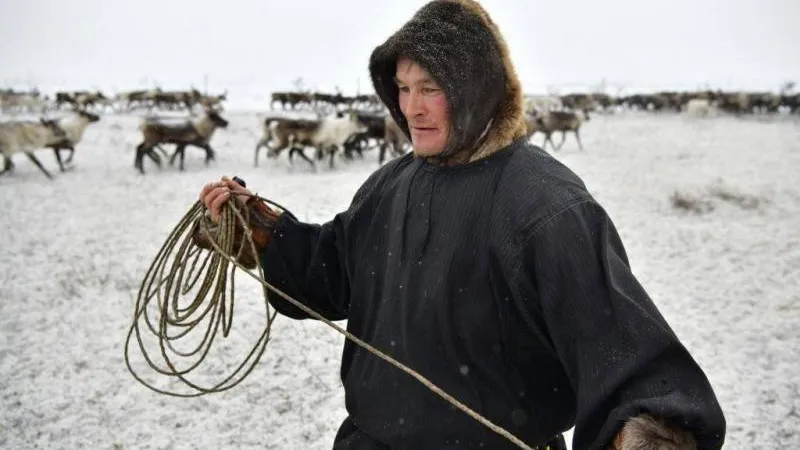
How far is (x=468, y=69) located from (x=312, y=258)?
781 millimetres

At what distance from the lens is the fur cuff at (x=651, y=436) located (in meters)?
0.91

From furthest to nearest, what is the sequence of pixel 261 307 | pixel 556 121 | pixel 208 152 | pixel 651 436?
pixel 556 121 → pixel 208 152 → pixel 261 307 → pixel 651 436

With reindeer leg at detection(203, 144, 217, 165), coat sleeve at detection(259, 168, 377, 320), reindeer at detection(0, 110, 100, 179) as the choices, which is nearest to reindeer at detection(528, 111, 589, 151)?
reindeer leg at detection(203, 144, 217, 165)

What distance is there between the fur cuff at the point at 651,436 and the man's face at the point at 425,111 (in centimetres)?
77

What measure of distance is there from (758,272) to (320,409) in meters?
5.53

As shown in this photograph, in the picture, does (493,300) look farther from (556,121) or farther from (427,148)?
(556,121)

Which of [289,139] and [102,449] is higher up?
[289,139]

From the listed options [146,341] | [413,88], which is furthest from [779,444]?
[146,341]

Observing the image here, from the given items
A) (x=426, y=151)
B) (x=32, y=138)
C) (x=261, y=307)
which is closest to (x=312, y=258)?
(x=426, y=151)

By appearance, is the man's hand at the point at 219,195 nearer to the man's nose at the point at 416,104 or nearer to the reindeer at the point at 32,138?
the man's nose at the point at 416,104

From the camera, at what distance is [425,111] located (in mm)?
1377

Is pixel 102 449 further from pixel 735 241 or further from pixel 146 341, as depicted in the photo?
pixel 735 241

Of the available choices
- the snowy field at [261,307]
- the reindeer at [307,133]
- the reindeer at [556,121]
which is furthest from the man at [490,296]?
the reindeer at [556,121]

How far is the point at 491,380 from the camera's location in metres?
1.25
